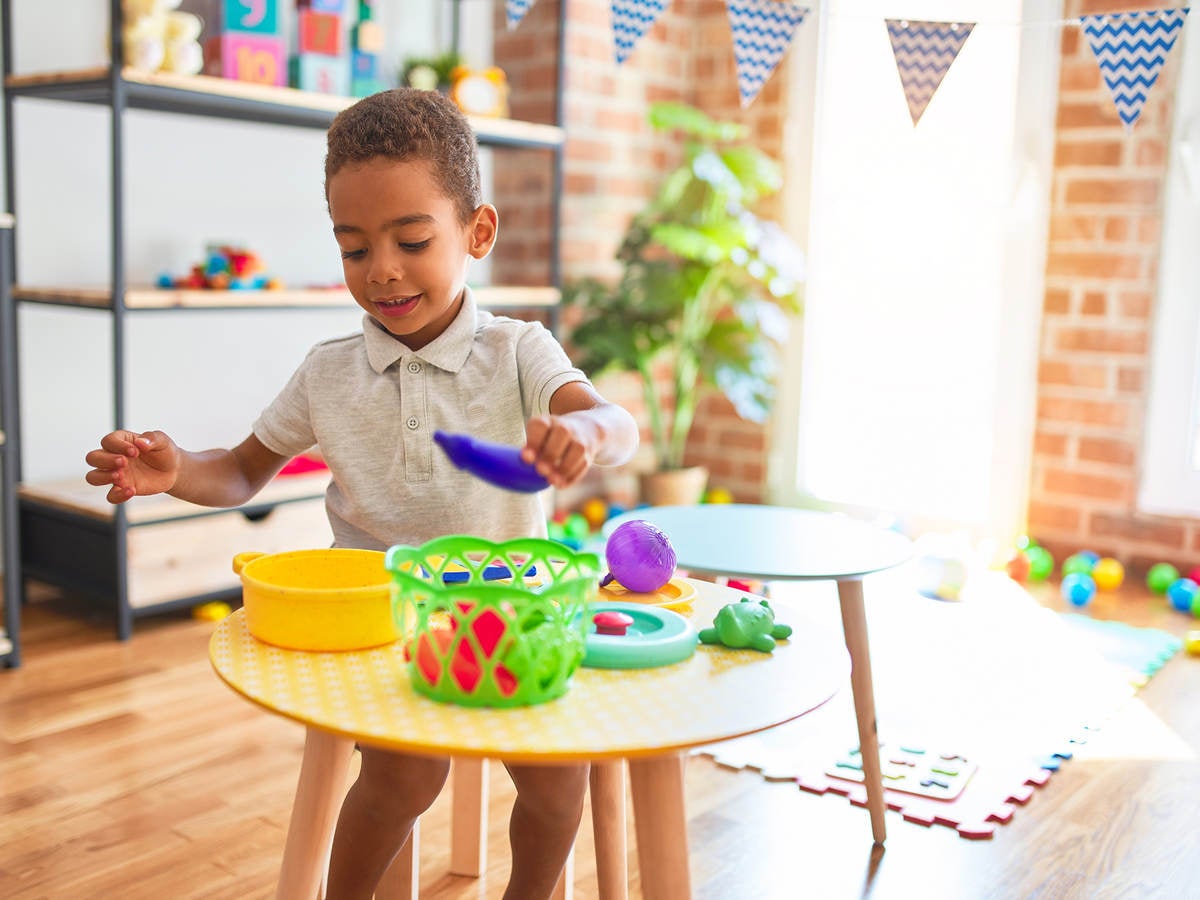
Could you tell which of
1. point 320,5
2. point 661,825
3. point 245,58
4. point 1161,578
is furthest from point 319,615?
point 1161,578

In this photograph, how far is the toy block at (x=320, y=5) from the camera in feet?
9.08

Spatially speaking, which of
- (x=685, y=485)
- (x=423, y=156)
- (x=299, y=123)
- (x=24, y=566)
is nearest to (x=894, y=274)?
(x=685, y=485)

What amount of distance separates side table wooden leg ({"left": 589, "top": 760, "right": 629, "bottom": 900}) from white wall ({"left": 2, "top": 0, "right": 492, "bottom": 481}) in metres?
1.94

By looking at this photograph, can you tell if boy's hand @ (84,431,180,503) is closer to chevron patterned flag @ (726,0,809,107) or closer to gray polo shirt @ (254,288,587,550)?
gray polo shirt @ (254,288,587,550)

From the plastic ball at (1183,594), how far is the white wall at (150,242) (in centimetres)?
220

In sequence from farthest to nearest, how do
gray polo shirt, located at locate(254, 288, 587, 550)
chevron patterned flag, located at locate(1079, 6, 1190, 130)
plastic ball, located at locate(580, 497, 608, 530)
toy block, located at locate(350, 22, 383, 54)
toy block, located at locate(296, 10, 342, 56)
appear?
plastic ball, located at locate(580, 497, 608, 530), toy block, located at locate(350, 22, 383, 54), toy block, located at locate(296, 10, 342, 56), chevron patterned flag, located at locate(1079, 6, 1190, 130), gray polo shirt, located at locate(254, 288, 587, 550)

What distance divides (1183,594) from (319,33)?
237 cm

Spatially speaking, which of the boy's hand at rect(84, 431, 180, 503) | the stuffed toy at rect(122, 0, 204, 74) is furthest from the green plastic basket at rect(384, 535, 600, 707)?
the stuffed toy at rect(122, 0, 204, 74)

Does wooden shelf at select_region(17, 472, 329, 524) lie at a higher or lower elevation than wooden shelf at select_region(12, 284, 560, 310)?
lower

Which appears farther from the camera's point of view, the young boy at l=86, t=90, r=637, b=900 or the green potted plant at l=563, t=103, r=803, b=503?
the green potted plant at l=563, t=103, r=803, b=503

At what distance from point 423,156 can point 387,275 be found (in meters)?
0.12

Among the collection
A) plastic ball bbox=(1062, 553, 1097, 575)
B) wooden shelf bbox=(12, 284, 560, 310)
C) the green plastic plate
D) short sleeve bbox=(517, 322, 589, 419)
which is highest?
wooden shelf bbox=(12, 284, 560, 310)

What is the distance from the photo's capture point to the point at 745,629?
955 millimetres

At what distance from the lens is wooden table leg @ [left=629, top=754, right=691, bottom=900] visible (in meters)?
0.93
